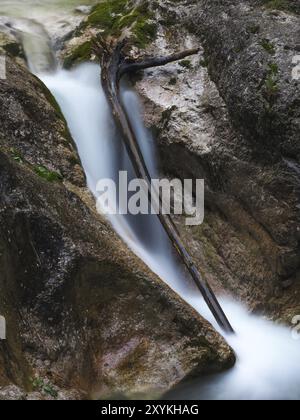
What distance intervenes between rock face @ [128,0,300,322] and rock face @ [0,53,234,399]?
1593mm

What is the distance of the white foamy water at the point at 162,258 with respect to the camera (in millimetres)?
5863

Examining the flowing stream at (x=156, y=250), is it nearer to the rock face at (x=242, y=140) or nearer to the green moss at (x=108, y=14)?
the rock face at (x=242, y=140)

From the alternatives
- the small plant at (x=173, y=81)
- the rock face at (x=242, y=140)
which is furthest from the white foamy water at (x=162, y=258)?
the small plant at (x=173, y=81)

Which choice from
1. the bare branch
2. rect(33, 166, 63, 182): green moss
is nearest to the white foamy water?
the bare branch

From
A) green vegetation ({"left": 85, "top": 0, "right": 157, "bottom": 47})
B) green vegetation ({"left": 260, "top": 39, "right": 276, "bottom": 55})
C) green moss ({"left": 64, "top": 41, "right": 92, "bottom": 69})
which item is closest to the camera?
green vegetation ({"left": 260, "top": 39, "right": 276, "bottom": 55})

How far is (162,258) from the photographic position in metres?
7.52

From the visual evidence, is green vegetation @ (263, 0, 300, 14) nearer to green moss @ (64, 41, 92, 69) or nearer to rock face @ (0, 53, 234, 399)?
green moss @ (64, 41, 92, 69)

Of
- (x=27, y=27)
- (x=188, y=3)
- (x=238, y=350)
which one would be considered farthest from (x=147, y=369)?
(x=27, y=27)

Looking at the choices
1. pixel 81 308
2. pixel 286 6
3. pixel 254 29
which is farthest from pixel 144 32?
pixel 81 308

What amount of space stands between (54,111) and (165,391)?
13.7 feet

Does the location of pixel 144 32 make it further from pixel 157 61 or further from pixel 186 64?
pixel 186 64

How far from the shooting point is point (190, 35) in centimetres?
890

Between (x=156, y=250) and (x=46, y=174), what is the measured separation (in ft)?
6.15

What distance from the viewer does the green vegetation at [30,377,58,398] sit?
493 cm
